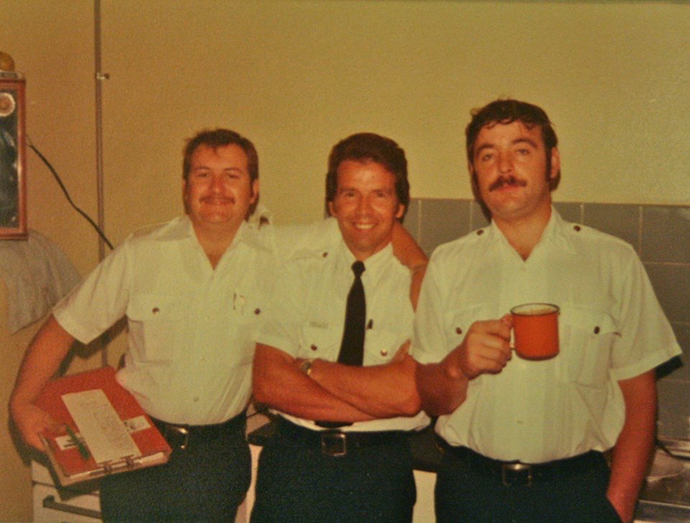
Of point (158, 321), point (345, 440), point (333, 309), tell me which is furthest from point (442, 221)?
point (158, 321)

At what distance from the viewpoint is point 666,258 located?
2.01 m

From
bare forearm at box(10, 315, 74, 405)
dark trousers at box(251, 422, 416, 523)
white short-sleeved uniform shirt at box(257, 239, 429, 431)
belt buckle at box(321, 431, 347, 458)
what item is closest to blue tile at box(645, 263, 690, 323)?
white short-sleeved uniform shirt at box(257, 239, 429, 431)

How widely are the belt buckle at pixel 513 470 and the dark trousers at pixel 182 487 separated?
75 centimetres

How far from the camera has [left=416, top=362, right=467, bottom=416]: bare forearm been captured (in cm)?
155

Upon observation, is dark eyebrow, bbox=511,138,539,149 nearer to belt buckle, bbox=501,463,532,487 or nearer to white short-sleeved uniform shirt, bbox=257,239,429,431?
white short-sleeved uniform shirt, bbox=257,239,429,431

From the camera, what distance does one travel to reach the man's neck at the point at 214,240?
6.42 feet

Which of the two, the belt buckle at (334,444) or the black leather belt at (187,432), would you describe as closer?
the belt buckle at (334,444)

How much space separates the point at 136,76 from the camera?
2.32 metres

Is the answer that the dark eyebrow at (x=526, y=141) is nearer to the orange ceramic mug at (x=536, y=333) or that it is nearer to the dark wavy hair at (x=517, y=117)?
the dark wavy hair at (x=517, y=117)

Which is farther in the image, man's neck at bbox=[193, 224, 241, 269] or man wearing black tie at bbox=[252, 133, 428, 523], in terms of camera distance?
man's neck at bbox=[193, 224, 241, 269]

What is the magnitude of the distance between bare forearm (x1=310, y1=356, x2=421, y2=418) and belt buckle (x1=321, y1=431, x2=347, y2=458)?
90 millimetres

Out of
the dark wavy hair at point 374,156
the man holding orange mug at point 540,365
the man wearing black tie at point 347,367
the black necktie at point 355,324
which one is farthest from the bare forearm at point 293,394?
the dark wavy hair at point 374,156

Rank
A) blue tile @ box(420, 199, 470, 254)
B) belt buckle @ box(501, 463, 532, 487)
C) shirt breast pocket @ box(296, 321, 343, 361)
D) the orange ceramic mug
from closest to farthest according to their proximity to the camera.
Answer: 1. the orange ceramic mug
2. belt buckle @ box(501, 463, 532, 487)
3. shirt breast pocket @ box(296, 321, 343, 361)
4. blue tile @ box(420, 199, 470, 254)

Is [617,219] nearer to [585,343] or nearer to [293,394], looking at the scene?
[585,343]
